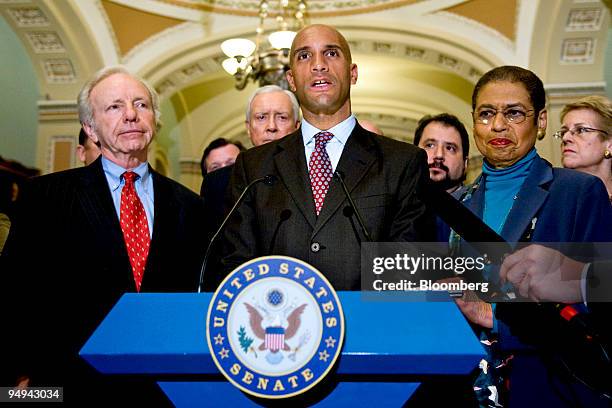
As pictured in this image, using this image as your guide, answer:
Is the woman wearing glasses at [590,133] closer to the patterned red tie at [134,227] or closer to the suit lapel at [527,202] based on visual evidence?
the suit lapel at [527,202]

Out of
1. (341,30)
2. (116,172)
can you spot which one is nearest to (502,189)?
(116,172)

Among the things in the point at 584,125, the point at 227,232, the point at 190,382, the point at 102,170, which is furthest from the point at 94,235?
the point at 584,125

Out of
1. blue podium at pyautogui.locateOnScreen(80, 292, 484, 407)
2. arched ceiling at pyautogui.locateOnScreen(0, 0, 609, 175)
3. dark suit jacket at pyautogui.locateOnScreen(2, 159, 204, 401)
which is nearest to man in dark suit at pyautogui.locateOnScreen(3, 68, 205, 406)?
dark suit jacket at pyautogui.locateOnScreen(2, 159, 204, 401)

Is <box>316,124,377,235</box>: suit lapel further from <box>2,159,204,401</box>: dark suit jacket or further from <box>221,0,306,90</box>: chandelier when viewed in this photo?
<box>221,0,306,90</box>: chandelier

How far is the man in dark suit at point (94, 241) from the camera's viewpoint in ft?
6.15

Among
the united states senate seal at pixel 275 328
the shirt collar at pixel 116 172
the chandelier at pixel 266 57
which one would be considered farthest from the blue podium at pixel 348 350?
the chandelier at pixel 266 57

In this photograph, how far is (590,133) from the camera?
2568 mm

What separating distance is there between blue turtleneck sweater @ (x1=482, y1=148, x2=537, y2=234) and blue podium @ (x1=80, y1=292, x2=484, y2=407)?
676 mm

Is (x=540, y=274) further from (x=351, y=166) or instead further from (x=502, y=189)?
(x=351, y=166)

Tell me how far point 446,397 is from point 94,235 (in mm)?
1240

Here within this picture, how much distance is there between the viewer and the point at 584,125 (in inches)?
101

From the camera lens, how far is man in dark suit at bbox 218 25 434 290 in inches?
63.8

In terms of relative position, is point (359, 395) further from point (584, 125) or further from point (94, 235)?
point (584, 125)

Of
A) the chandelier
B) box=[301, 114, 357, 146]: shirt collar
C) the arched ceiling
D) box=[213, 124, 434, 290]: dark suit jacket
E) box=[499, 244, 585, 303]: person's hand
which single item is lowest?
box=[499, 244, 585, 303]: person's hand
